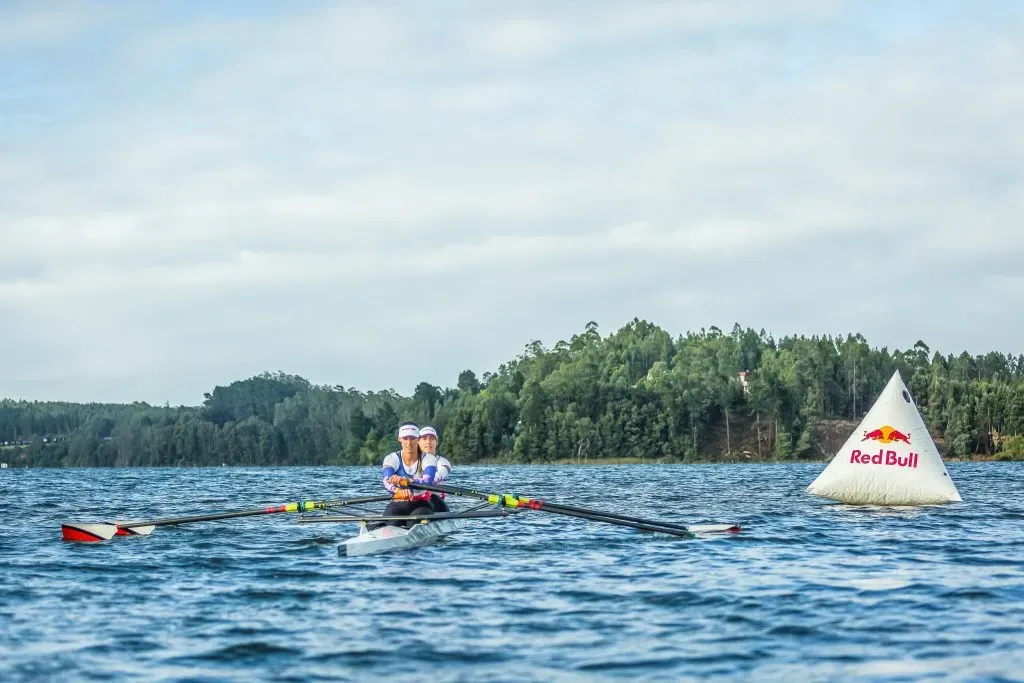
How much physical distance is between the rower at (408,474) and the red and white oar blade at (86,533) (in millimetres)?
6085

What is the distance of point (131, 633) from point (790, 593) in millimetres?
9010

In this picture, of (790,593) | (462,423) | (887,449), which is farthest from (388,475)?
(462,423)

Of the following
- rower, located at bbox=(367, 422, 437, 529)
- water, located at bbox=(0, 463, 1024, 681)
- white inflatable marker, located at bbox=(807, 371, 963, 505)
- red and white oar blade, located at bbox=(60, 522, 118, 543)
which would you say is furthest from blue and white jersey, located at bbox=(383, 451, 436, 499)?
white inflatable marker, located at bbox=(807, 371, 963, 505)

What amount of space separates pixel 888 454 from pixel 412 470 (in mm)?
14556

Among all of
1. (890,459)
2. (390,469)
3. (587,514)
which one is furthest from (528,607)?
(890,459)

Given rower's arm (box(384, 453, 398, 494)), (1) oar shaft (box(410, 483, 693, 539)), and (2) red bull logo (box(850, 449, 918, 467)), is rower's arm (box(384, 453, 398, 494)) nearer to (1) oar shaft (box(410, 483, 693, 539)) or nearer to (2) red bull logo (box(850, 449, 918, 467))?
(1) oar shaft (box(410, 483, 693, 539))

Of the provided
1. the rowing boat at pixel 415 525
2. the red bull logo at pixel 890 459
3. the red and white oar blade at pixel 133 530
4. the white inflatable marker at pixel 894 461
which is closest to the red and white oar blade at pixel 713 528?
the rowing boat at pixel 415 525

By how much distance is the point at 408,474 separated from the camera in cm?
2505

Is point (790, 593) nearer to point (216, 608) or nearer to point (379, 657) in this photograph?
point (379, 657)

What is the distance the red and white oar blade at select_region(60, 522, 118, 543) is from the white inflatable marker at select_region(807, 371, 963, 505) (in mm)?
19344

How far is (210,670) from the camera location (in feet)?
39.0

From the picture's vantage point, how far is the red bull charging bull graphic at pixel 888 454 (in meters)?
31.8

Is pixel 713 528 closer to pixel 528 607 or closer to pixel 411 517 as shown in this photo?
pixel 411 517

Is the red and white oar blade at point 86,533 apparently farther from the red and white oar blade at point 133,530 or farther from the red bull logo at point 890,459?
the red bull logo at point 890,459
